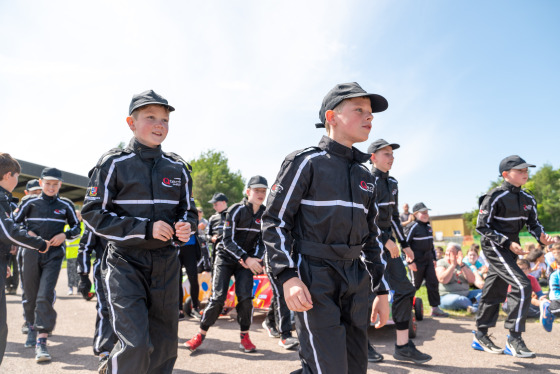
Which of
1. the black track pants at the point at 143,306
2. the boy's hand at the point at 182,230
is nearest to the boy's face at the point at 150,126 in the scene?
the boy's hand at the point at 182,230

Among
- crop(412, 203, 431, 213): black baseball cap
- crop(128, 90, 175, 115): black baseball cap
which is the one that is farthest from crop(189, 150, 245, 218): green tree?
crop(128, 90, 175, 115): black baseball cap

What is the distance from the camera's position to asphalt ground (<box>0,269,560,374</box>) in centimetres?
491

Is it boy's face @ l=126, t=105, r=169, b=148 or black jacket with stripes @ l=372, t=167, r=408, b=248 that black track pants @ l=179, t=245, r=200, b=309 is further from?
boy's face @ l=126, t=105, r=169, b=148

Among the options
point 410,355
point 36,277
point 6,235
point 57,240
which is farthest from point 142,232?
point 36,277

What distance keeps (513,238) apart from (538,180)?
276 feet

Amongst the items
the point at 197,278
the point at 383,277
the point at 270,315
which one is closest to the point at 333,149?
the point at 383,277

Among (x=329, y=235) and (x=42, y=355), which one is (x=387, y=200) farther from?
(x=42, y=355)

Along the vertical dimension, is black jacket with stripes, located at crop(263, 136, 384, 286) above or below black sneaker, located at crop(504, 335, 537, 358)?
above

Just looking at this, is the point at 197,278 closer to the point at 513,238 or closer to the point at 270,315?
the point at 270,315

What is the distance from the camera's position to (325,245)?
259cm

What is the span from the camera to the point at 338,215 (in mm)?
2656

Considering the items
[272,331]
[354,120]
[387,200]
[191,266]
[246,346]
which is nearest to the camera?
[354,120]

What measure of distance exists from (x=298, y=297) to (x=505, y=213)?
4320 mm

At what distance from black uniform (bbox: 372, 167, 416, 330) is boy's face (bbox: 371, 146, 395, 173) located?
0.07 m
